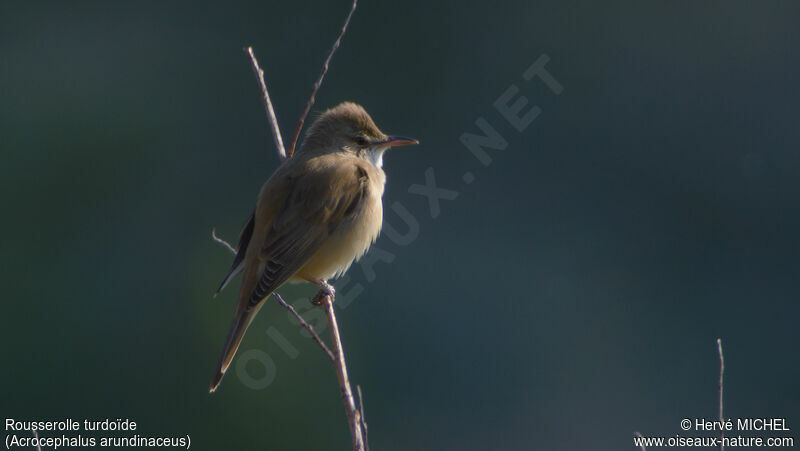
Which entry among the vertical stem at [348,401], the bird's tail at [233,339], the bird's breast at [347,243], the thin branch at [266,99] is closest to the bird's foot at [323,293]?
the bird's breast at [347,243]

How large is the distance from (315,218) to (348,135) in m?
0.63

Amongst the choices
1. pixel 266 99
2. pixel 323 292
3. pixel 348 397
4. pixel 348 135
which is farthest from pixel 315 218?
pixel 348 397

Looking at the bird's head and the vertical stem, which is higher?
the bird's head

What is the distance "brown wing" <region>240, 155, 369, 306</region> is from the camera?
5094mm

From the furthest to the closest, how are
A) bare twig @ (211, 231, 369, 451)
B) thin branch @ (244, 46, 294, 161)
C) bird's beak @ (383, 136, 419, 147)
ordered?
1. bird's beak @ (383, 136, 419, 147)
2. thin branch @ (244, 46, 294, 161)
3. bare twig @ (211, 231, 369, 451)

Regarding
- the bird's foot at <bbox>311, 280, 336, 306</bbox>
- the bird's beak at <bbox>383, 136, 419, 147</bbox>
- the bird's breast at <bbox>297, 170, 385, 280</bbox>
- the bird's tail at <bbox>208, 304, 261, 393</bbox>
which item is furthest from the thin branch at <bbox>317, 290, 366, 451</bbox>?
the bird's beak at <bbox>383, 136, 419, 147</bbox>

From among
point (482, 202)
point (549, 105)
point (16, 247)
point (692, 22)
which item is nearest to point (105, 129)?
point (16, 247)

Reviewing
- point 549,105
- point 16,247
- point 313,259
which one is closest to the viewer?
point 313,259

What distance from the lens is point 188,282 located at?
8875 millimetres

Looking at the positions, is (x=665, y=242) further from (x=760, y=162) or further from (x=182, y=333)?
(x=182, y=333)

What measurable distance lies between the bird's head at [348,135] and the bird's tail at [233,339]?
43.9 inches

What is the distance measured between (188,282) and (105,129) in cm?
290

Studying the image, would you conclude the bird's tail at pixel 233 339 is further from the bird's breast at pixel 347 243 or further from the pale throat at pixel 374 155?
the pale throat at pixel 374 155

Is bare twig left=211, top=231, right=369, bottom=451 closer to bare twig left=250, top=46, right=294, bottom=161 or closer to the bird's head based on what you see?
bare twig left=250, top=46, right=294, bottom=161
